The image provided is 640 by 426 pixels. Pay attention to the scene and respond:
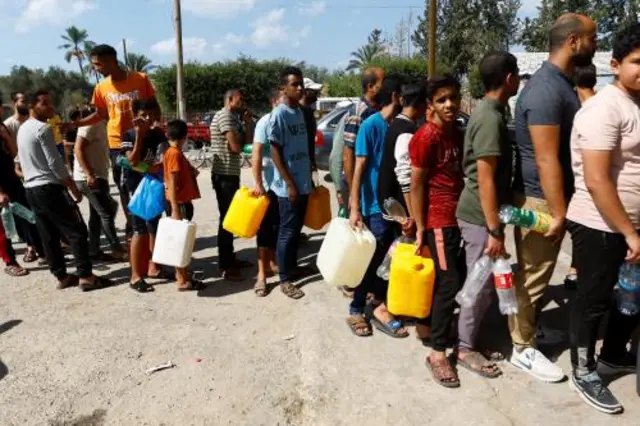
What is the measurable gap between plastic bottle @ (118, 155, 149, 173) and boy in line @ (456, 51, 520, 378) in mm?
3027

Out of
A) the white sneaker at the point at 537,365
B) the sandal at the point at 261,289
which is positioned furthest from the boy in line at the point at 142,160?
the white sneaker at the point at 537,365

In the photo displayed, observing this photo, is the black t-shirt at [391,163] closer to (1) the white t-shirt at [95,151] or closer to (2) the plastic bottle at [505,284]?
(2) the plastic bottle at [505,284]

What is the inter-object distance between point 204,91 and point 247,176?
15824mm

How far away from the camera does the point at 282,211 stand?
4.48 meters

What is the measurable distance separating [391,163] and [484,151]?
926 millimetres

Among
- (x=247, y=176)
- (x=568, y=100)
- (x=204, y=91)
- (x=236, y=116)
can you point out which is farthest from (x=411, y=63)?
(x=568, y=100)

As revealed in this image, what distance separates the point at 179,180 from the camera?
456 cm

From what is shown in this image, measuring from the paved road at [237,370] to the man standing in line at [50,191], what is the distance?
1.09ft

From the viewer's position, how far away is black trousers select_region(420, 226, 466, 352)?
10.0 feet

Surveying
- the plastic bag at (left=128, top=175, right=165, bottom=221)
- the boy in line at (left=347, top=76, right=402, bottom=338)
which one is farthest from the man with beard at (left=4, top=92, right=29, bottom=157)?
the boy in line at (left=347, top=76, right=402, bottom=338)

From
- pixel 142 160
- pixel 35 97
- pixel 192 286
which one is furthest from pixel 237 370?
pixel 35 97

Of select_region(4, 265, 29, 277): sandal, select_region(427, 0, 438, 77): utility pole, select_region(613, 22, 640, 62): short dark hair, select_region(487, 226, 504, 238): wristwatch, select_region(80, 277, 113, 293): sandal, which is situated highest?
select_region(427, 0, 438, 77): utility pole

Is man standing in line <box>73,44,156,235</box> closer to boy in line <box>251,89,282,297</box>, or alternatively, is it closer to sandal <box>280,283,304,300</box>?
boy in line <box>251,89,282,297</box>

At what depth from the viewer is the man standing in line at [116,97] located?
5.06 m
